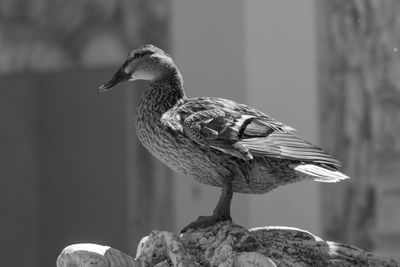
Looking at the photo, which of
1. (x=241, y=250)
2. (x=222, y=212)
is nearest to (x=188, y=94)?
(x=222, y=212)

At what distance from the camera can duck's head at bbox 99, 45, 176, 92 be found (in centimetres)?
270

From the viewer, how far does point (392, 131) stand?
17.4 feet

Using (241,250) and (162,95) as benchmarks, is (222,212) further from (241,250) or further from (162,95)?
(162,95)

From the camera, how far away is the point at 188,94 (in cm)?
529

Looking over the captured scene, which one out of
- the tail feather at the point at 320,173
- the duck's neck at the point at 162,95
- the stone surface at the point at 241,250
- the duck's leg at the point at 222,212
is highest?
the duck's neck at the point at 162,95

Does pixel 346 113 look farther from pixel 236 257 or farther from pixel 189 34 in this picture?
pixel 236 257

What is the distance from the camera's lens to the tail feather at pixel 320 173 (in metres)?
2.54

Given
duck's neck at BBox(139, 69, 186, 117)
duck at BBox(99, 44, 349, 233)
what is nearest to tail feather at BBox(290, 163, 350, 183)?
duck at BBox(99, 44, 349, 233)

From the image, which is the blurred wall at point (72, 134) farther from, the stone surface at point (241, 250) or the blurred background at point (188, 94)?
the stone surface at point (241, 250)

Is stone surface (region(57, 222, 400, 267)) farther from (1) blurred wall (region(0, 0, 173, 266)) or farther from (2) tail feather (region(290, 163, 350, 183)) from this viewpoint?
(1) blurred wall (region(0, 0, 173, 266))

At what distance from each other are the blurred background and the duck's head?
2685 mm

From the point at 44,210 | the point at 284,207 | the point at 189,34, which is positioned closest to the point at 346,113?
the point at 284,207

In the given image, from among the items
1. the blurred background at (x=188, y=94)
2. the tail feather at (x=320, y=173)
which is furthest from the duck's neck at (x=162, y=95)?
the blurred background at (x=188, y=94)

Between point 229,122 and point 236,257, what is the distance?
451 mm
